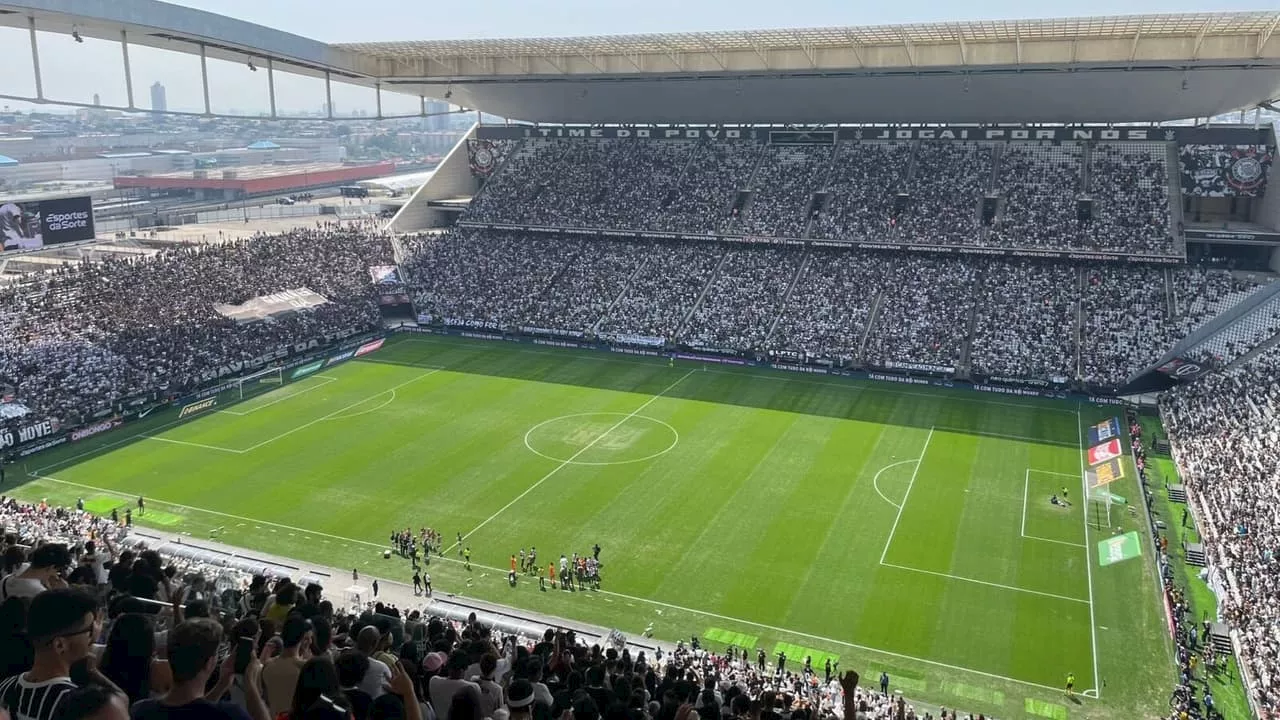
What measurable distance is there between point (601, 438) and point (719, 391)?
9.77m

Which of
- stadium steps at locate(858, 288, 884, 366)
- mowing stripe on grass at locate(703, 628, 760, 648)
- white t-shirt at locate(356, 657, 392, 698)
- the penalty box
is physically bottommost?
mowing stripe on grass at locate(703, 628, 760, 648)

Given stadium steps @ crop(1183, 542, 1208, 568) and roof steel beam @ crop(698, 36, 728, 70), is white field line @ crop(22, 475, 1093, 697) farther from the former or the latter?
roof steel beam @ crop(698, 36, 728, 70)

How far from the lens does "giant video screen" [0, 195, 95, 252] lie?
53562 mm

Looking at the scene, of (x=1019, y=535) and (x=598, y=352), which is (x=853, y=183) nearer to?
(x=598, y=352)

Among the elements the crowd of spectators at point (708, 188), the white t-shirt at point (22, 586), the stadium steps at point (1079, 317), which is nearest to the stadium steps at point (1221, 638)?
the stadium steps at point (1079, 317)

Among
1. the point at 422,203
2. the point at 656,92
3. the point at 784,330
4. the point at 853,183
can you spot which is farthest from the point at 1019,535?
the point at 422,203

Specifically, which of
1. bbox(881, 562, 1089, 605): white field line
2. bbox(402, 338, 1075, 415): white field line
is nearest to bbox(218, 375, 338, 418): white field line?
bbox(402, 338, 1075, 415): white field line

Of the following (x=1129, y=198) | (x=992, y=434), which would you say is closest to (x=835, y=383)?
(x=992, y=434)

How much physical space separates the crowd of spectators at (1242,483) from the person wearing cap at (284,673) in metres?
23.1

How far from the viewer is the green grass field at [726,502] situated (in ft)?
90.6

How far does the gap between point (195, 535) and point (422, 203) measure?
4857 centimetres

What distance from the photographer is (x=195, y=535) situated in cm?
3397

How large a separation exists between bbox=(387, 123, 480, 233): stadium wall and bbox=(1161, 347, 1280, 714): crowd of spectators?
55407mm

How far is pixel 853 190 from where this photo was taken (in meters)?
67.1
